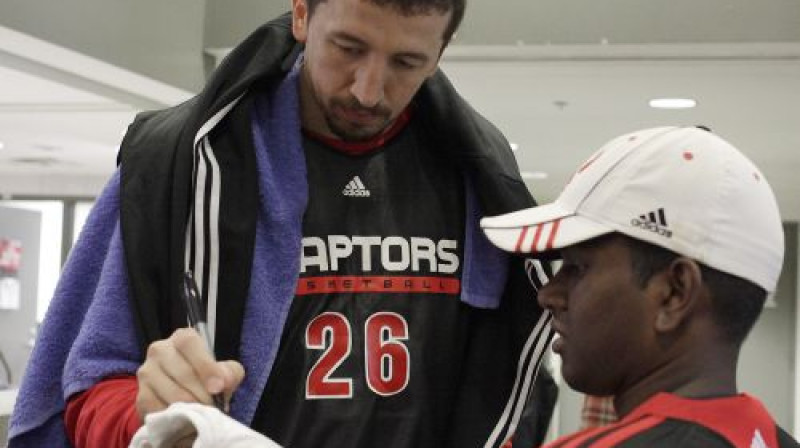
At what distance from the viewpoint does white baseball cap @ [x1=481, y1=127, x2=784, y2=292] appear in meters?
1.05

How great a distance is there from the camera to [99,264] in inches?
50.9

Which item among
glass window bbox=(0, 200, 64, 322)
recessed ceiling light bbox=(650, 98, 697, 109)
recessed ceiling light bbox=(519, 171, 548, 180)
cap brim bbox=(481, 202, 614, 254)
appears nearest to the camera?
cap brim bbox=(481, 202, 614, 254)

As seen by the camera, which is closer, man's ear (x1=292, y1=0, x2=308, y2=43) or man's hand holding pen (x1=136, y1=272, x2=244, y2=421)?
man's hand holding pen (x1=136, y1=272, x2=244, y2=421)

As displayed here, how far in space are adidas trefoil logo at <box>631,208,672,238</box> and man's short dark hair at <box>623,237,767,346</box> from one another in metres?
0.02

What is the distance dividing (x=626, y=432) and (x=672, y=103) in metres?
4.24

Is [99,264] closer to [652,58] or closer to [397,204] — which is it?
[397,204]

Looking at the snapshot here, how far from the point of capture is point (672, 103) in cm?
507

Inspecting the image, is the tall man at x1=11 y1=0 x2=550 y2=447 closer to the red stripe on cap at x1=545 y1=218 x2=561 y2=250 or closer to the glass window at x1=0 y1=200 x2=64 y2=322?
the red stripe on cap at x1=545 y1=218 x2=561 y2=250

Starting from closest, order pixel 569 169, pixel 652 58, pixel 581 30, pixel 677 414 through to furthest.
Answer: pixel 677 414
pixel 581 30
pixel 652 58
pixel 569 169

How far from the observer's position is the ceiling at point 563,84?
3.65 meters

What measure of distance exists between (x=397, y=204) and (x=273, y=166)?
141 millimetres

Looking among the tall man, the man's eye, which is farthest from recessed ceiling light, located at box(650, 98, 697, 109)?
the man's eye

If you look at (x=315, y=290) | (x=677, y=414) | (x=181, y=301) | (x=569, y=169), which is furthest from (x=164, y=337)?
(x=569, y=169)

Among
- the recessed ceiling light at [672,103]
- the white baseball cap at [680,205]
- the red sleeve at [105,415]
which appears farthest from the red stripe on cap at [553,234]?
the recessed ceiling light at [672,103]
